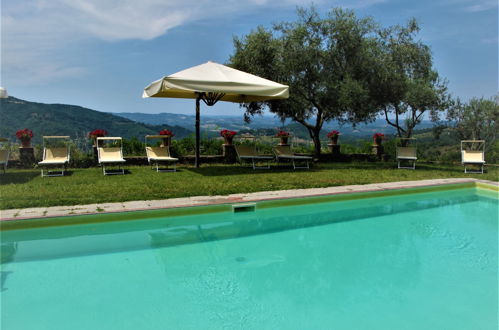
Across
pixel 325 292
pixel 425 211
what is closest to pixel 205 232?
pixel 325 292

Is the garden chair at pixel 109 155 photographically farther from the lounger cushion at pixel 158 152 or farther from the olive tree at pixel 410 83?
the olive tree at pixel 410 83

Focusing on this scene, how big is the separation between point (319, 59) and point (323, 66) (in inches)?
15.4

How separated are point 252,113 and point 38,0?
26.5 ft

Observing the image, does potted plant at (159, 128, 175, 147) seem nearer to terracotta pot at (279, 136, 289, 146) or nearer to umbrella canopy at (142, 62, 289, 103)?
umbrella canopy at (142, 62, 289, 103)

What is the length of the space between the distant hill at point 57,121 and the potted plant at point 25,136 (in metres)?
24.1

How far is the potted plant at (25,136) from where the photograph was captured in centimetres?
967

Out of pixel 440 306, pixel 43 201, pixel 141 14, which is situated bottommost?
pixel 440 306

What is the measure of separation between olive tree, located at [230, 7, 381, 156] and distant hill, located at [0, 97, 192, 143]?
22516mm

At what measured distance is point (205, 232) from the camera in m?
5.75

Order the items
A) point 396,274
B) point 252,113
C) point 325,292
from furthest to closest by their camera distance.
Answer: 1. point 252,113
2. point 396,274
3. point 325,292

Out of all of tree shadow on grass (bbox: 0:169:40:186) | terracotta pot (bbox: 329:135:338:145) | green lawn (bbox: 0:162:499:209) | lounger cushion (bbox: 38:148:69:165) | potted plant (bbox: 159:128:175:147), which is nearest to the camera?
green lawn (bbox: 0:162:499:209)

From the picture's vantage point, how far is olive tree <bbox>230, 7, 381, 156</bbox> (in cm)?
1193

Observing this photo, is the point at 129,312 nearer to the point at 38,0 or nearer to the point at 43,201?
the point at 43,201

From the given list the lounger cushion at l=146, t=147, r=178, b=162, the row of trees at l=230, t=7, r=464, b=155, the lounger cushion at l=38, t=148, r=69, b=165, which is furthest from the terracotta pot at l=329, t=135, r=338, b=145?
the lounger cushion at l=38, t=148, r=69, b=165
